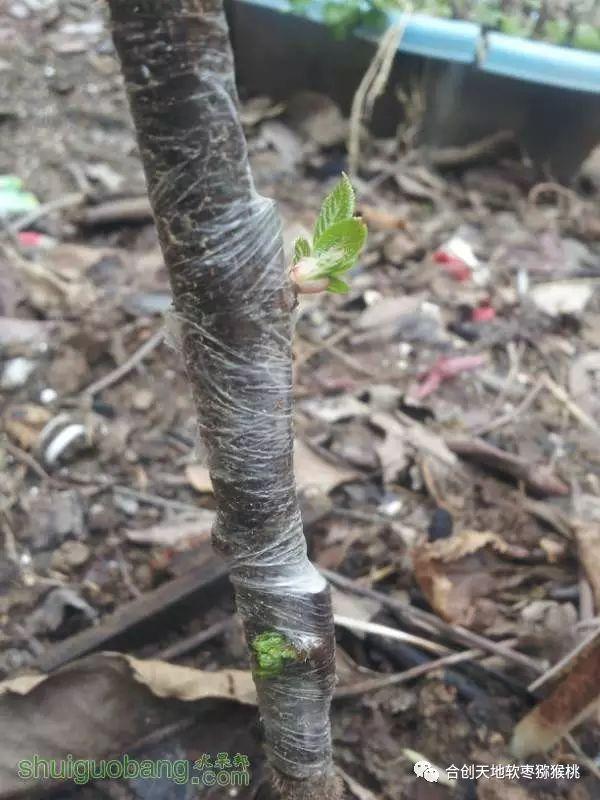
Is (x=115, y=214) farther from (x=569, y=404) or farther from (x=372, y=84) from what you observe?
(x=569, y=404)

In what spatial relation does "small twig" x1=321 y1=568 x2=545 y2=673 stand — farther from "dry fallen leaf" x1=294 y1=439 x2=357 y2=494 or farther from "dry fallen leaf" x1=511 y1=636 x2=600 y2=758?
"dry fallen leaf" x1=294 y1=439 x2=357 y2=494

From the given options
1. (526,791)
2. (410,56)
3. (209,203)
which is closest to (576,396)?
(526,791)

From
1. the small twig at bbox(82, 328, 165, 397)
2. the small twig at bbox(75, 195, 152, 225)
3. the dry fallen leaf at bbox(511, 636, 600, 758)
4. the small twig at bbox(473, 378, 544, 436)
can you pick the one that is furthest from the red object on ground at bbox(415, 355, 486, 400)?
the small twig at bbox(75, 195, 152, 225)

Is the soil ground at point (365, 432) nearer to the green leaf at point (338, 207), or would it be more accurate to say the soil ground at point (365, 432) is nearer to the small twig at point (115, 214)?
the small twig at point (115, 214)

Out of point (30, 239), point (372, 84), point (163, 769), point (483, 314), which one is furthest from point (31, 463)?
point (372, 84)

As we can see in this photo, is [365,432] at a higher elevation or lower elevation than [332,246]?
lower
